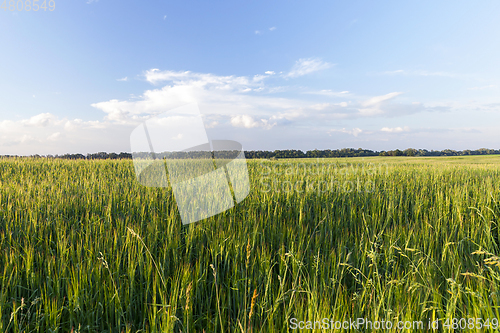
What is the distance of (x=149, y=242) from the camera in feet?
7.34

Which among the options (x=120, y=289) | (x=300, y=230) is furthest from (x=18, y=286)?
(x=300, y=230)

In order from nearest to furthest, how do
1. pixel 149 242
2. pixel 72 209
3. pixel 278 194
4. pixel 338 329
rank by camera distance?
1. pixel 338 329
2. pixel 149 242
3. pixel 72 209
4. pixel 278 194

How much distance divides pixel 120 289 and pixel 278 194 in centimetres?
282

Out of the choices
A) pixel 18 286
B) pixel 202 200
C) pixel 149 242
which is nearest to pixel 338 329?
pixel 149 242

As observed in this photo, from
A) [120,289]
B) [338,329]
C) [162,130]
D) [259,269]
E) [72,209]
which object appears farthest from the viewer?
[72,209]

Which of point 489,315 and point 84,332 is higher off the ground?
point 489,315

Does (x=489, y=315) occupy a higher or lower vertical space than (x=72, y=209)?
lower

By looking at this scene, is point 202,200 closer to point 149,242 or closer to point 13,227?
point 149,242

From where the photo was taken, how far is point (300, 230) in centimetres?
255

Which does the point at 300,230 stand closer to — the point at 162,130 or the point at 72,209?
the point at 162,130

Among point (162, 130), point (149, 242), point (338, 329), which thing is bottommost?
→ point (338, 329)

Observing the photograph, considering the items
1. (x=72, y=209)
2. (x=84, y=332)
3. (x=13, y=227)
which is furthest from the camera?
(x=72, y=209)

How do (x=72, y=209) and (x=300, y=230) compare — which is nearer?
(x=300, y=230)

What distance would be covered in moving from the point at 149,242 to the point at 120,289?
0.63 meters
